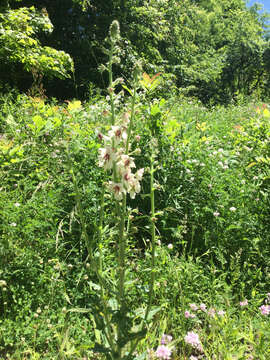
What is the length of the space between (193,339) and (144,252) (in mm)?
934

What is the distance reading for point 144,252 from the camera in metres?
2.48

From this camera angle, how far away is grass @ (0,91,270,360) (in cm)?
164

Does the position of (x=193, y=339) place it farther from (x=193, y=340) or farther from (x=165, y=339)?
(x=165, y=339)

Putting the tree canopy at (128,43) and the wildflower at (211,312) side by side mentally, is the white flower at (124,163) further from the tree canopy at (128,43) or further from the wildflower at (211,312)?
the wildflower at (211,312)

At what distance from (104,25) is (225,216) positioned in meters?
9.18

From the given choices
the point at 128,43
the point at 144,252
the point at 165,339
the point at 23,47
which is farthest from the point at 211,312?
the point at 128,43

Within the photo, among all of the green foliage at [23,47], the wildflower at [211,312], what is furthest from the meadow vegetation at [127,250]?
the green foliage at [23,47]

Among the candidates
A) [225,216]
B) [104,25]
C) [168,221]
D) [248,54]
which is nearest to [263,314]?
[225,216]

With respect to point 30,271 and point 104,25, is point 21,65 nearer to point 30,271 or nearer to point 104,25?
point 104,25

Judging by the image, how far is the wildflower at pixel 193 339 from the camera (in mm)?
1601

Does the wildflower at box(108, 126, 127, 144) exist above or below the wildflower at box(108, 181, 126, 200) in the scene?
above

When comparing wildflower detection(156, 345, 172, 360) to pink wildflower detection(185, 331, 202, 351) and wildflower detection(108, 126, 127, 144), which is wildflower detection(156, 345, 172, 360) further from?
wildflower detection(108, 126, 127, 144)

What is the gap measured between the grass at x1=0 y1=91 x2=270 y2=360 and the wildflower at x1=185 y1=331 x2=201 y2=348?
1.5 inches

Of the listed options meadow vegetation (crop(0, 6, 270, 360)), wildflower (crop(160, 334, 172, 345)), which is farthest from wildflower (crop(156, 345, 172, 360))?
wildflower (crop(160, 334, 172, 345))
